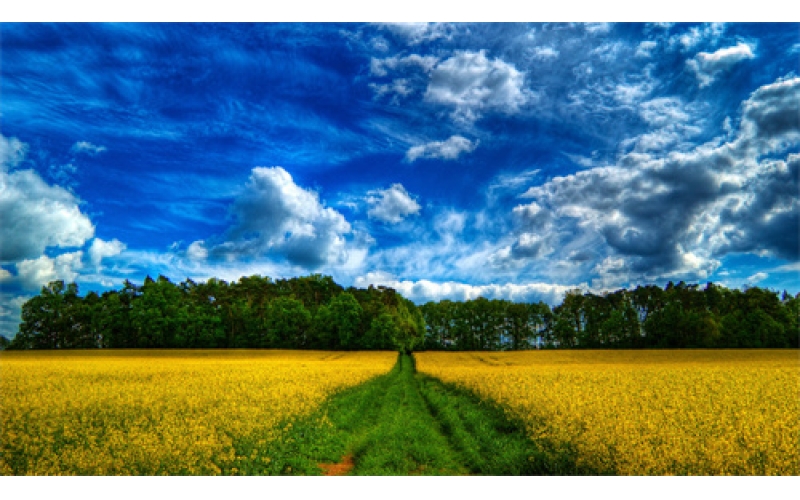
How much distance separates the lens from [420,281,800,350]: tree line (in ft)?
174

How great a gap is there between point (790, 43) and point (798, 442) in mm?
8843

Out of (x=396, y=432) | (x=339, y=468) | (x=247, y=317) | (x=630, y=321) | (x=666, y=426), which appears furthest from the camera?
(x=630, y=321)

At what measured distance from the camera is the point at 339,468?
9992 millimetres

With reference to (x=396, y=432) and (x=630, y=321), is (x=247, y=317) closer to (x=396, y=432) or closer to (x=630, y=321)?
(x=396, y=432)

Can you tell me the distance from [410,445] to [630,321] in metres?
63.2

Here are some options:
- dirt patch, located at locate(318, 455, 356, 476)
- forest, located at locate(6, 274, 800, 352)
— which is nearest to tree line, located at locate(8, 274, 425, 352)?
forest, located at locate(6, 274, 800, 352)

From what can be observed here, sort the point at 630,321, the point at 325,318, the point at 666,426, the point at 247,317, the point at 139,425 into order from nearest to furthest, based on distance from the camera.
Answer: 1. the point at 666,426
2. the point at 139,425
3. the point at 247,317
4. the point at 325,318
5. the point at 630,321

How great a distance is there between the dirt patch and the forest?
41.9 metres

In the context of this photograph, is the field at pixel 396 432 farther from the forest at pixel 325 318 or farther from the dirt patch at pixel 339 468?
the forest at pixel 325 318

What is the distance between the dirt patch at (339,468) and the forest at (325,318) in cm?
4186

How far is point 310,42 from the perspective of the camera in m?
10.8

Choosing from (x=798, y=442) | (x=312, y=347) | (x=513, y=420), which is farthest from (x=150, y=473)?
(x=312, y=347)

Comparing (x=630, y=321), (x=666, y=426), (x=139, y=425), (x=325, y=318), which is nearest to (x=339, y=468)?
(x=139, y=425)

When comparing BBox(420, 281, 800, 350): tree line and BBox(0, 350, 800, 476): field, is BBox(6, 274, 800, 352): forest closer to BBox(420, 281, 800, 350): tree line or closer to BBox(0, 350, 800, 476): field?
BBox(420, 281, 800, 350): tree line
